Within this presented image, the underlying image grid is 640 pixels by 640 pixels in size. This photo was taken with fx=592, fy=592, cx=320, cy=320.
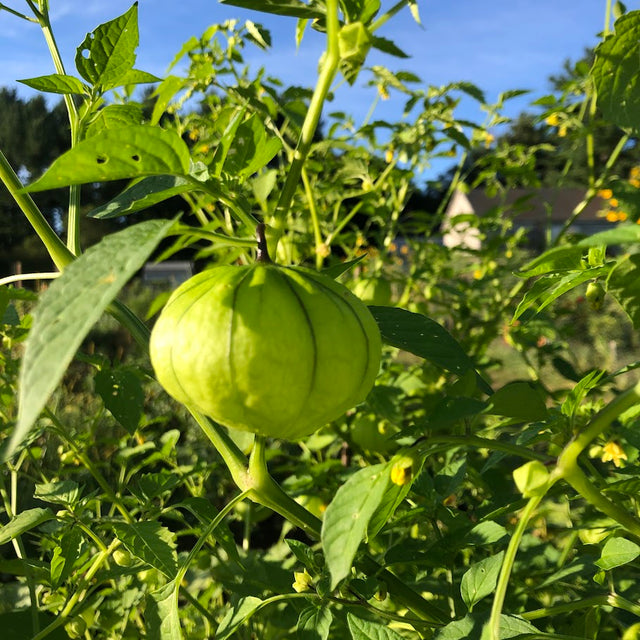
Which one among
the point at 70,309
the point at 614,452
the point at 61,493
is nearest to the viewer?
the point at 70,309

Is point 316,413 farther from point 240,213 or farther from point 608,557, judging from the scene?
point 608,557

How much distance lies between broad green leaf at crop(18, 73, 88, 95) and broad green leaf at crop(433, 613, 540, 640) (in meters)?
0.53

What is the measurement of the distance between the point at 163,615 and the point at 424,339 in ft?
1.05

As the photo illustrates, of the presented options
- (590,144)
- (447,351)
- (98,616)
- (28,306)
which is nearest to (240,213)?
(447,351)

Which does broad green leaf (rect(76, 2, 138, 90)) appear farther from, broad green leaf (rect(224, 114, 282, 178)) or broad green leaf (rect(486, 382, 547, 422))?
broad green leaf (rect(486, 382, 547, 422))

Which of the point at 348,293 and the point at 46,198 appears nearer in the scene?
the point at 348,293

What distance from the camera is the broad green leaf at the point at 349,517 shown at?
359 mm

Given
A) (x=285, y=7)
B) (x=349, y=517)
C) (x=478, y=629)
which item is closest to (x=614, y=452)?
(x=478, y=629)

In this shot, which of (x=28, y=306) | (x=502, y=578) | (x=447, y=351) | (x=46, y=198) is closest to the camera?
(x=502, y=578)

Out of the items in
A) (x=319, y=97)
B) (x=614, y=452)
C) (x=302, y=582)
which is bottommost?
(x=302, y=582)

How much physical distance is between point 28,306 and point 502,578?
463 centimetres

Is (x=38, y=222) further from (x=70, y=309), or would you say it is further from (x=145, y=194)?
(x=70, y=309)

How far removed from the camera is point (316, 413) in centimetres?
39

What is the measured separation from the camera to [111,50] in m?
0.50
